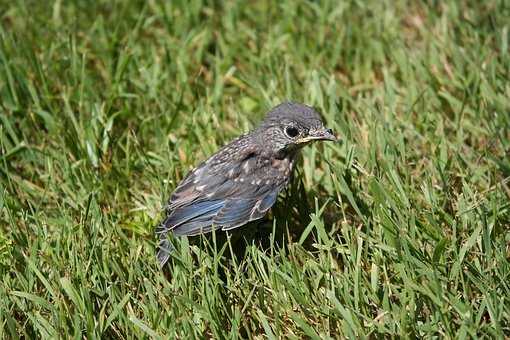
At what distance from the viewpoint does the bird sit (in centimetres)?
485

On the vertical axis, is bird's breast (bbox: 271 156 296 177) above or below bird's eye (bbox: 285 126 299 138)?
below

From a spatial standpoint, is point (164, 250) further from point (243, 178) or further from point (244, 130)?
point (244, 130)

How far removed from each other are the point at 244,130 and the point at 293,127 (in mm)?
968

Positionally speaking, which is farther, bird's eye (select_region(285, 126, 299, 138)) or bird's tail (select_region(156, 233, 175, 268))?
bird's eye (select_region(285, 126, 299, 138))

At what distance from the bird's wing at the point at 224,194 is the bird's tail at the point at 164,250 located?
0.05 metres

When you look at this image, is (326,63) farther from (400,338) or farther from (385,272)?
(400,338)

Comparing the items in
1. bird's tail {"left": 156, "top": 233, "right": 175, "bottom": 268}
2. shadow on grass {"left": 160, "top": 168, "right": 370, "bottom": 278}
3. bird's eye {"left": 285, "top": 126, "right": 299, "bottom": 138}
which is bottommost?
shadow on grass {"left": 160, "top": 168, "right": 370, "bottom": 278}

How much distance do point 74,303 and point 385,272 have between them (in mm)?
1577

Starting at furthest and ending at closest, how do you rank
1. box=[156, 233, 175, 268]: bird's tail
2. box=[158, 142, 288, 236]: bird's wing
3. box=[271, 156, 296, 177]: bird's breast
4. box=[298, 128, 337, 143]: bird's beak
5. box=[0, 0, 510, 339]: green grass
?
box=[271, 156, 296, 177]: bird's breast → box=[298, 128, 337, 143]: bird's beak → box=[158, 142, 288, 236]: bird's wing → box=[156, 233, 175, 268]: bird's tail → box=[0, 0, 510, 339]: green grass

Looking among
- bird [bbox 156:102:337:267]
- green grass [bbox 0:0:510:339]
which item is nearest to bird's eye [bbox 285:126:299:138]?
bird [bbox 156:102:337:267]

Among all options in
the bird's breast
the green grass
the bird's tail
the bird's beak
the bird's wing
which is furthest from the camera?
the bird's breast

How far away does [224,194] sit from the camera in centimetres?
498

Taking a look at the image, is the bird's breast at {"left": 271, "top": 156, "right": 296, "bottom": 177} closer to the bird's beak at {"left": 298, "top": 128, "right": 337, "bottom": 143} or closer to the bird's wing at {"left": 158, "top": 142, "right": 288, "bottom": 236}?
the bird's wing at {"left": 158, "top": 142, "right": 288, "bottom": 236}

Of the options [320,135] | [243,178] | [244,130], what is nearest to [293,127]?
[320,135]
